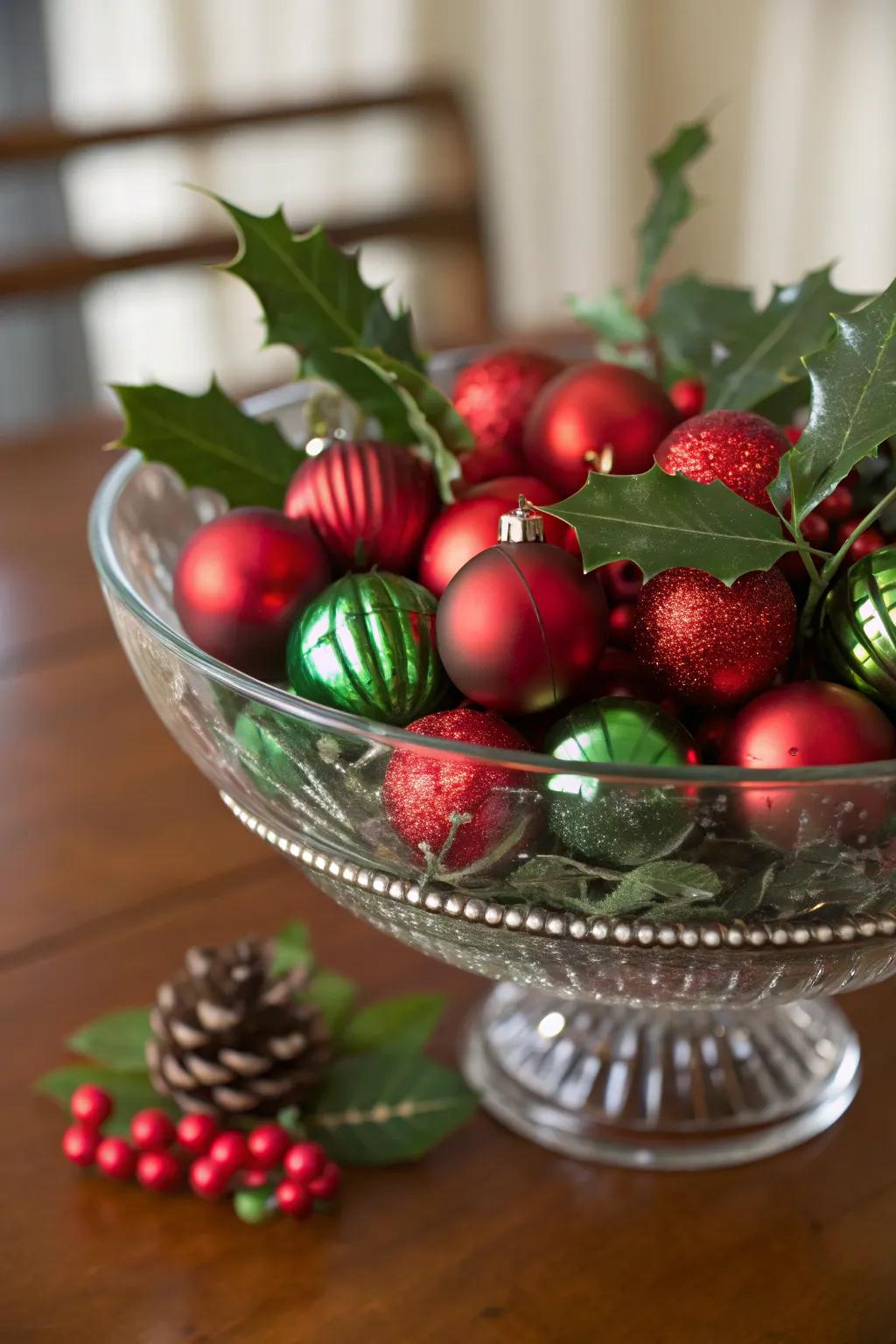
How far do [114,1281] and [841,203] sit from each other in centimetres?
185

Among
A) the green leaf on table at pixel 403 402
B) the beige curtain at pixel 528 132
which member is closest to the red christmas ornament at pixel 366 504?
the green leaf on table at pixel 403 402

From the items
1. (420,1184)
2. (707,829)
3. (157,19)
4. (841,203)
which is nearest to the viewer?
(707,829)

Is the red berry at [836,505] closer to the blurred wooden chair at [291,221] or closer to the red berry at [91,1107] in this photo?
the red berry at [91,1107]

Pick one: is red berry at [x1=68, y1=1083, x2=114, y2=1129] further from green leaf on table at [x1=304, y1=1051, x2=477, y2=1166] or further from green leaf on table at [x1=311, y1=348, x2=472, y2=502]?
green leaf on table at [x1=311, y1=348, x2=472, y2=502]

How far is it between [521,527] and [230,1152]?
22 cm

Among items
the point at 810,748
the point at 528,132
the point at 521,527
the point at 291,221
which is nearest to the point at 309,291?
the point at 521,527

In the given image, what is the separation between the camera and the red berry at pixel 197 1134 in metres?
0.47

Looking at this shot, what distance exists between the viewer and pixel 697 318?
60cm

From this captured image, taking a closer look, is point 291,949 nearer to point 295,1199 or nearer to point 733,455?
point 295,1199

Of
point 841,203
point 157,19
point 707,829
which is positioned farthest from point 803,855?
→ point 841,203

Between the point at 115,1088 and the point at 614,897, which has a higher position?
the point at 614,897

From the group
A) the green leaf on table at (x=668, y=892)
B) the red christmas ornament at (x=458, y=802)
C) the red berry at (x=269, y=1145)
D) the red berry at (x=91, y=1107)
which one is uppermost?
the red christmas ornament at (x=458, y=802)

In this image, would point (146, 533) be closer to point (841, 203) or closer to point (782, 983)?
point (782, 983)

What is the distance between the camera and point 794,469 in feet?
1.36
